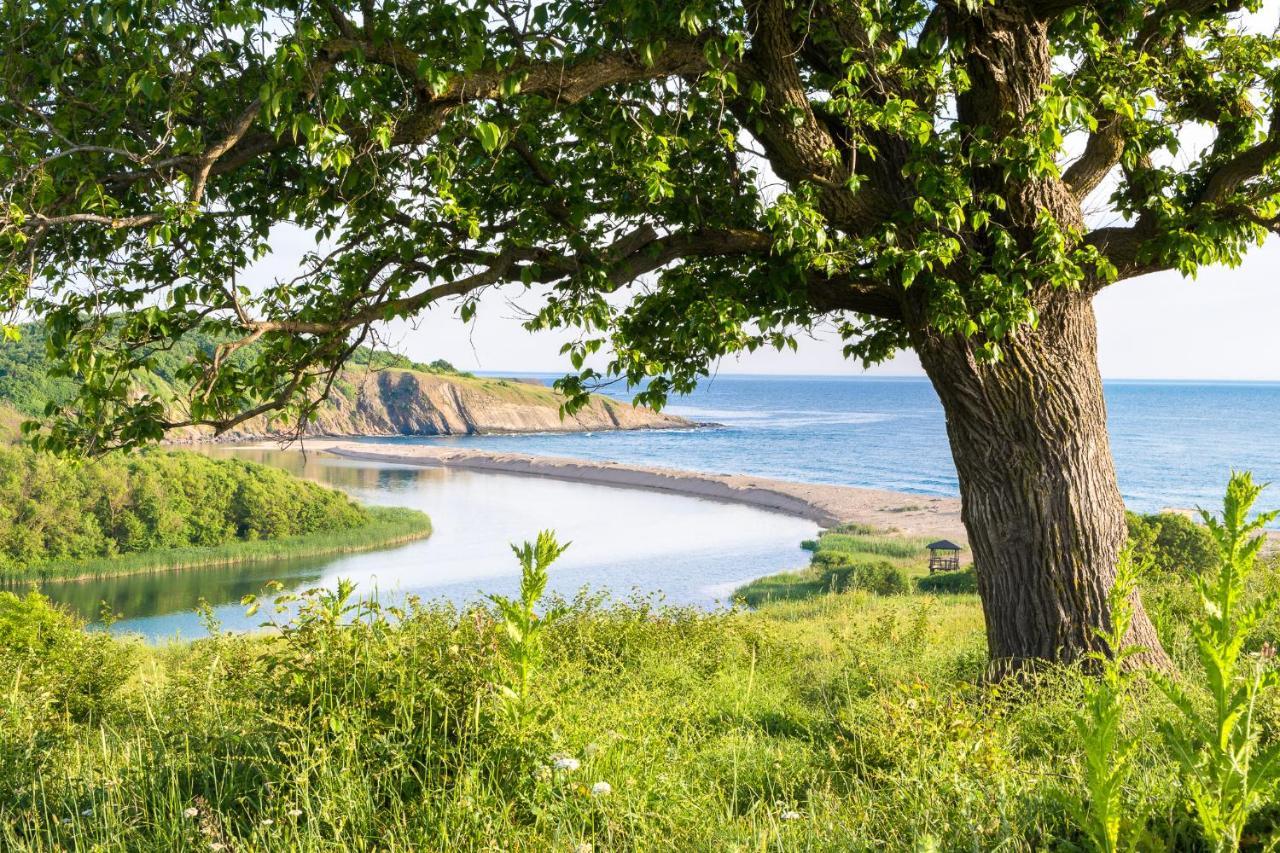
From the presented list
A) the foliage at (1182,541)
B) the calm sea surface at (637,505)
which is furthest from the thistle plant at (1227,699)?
the foliage at (1182,541)

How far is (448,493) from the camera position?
183ft

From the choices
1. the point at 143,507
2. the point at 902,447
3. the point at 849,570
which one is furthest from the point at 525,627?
the point at 902,447

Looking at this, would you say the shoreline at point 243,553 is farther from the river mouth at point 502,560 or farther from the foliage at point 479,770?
the foliage at point 479,770

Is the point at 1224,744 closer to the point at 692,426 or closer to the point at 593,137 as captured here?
the point at 593,137

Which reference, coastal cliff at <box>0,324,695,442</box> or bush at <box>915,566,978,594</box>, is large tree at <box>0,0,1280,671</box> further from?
coastal cliff at <box>0,324,695,442</box>

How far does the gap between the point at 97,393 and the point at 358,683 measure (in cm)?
322

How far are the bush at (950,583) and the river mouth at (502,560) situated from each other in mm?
5466

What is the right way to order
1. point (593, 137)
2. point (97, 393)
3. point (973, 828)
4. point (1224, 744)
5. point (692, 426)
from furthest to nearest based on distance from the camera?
point (692, 426) → point (593, 137) → point (97, 393) → point (973, 828) → point (1224, 744)

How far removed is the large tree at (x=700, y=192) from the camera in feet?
18.0

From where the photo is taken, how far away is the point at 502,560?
1382 inches

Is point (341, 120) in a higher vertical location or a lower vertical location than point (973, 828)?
higher

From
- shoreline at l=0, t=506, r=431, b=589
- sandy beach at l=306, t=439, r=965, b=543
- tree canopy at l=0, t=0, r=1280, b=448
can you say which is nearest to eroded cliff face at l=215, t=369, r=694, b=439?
sandy beach at l=306, t=439, r=965, b=543

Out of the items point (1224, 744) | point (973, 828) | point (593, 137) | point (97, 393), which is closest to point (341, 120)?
point (593, 137)

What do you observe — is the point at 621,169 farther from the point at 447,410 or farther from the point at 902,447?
the point at 447,410
